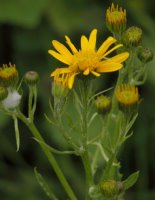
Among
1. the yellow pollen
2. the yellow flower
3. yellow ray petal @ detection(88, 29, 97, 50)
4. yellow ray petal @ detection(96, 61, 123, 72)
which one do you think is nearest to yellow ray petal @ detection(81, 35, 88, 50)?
yellow ray petal @ detection(88, 29, 97, 50)

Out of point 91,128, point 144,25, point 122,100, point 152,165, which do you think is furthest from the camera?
point 144,25

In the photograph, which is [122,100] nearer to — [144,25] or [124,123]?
[124,123]

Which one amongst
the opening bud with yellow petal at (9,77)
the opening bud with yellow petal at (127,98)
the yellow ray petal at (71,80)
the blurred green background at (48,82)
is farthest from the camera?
the blurred green background at (48,82)

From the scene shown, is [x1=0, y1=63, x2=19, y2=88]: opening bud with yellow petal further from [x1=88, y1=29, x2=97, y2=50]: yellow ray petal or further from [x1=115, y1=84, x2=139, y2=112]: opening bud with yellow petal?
[x1=115, y1=84, x2=139, y2=112]: opening bud with yellow petal

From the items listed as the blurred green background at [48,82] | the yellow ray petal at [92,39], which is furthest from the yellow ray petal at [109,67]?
the blurred green background at [48,82]

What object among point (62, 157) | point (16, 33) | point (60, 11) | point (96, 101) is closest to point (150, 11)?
point (60, 11)

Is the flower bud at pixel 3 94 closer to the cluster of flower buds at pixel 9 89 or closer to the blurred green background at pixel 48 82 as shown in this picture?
the cluster of flower buds at pixel 9 89

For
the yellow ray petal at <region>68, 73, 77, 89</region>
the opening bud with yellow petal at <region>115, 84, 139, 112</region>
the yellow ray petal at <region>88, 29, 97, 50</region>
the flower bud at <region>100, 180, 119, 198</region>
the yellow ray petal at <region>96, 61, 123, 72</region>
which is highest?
the yellow ray petal at <region>88, 29, 97, 50</region>
